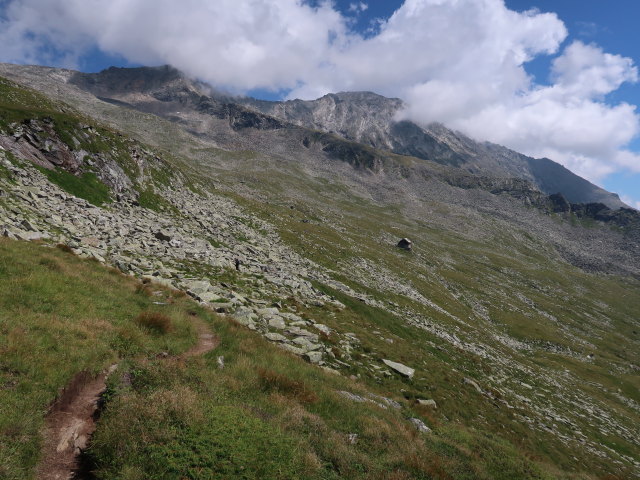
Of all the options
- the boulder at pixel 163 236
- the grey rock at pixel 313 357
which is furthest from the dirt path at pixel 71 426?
the boulder at pixel 163 236

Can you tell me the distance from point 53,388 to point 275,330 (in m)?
12.2

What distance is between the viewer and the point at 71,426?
26.3 feet

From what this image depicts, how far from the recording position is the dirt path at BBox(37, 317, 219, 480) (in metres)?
7.04

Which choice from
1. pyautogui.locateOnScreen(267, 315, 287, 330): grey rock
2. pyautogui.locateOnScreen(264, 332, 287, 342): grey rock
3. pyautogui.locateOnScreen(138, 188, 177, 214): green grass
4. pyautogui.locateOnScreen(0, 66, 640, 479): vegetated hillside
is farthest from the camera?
pyautogui.locateOnScreen(138, 188, 177, 214): green grass

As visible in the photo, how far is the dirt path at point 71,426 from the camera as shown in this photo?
7035 millimetres

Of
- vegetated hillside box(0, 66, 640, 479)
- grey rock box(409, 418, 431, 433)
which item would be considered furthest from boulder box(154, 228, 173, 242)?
grey rock box(409, 418, 431, 433)

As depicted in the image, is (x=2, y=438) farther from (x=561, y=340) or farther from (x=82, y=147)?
(x=561, y=340)

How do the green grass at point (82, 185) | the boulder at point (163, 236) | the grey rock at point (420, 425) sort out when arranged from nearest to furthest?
the grey rock at point (420, 425), the boulder at point (163, 236), the green grass at point (82, 185)

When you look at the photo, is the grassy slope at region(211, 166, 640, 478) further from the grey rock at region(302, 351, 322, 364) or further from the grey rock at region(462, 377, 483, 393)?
the grey rock at region(302, 351, 322, 364)

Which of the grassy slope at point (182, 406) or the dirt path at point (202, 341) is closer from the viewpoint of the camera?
the grassy slope at point (182, 406)

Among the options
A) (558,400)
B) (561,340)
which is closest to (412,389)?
(558,400)

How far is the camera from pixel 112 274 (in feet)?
58.3

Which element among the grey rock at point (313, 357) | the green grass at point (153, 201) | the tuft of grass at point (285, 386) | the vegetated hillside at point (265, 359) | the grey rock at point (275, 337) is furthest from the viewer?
the green grass at point (153, 201)

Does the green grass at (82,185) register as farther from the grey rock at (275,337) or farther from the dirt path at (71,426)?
the dirt path at (71,426)
